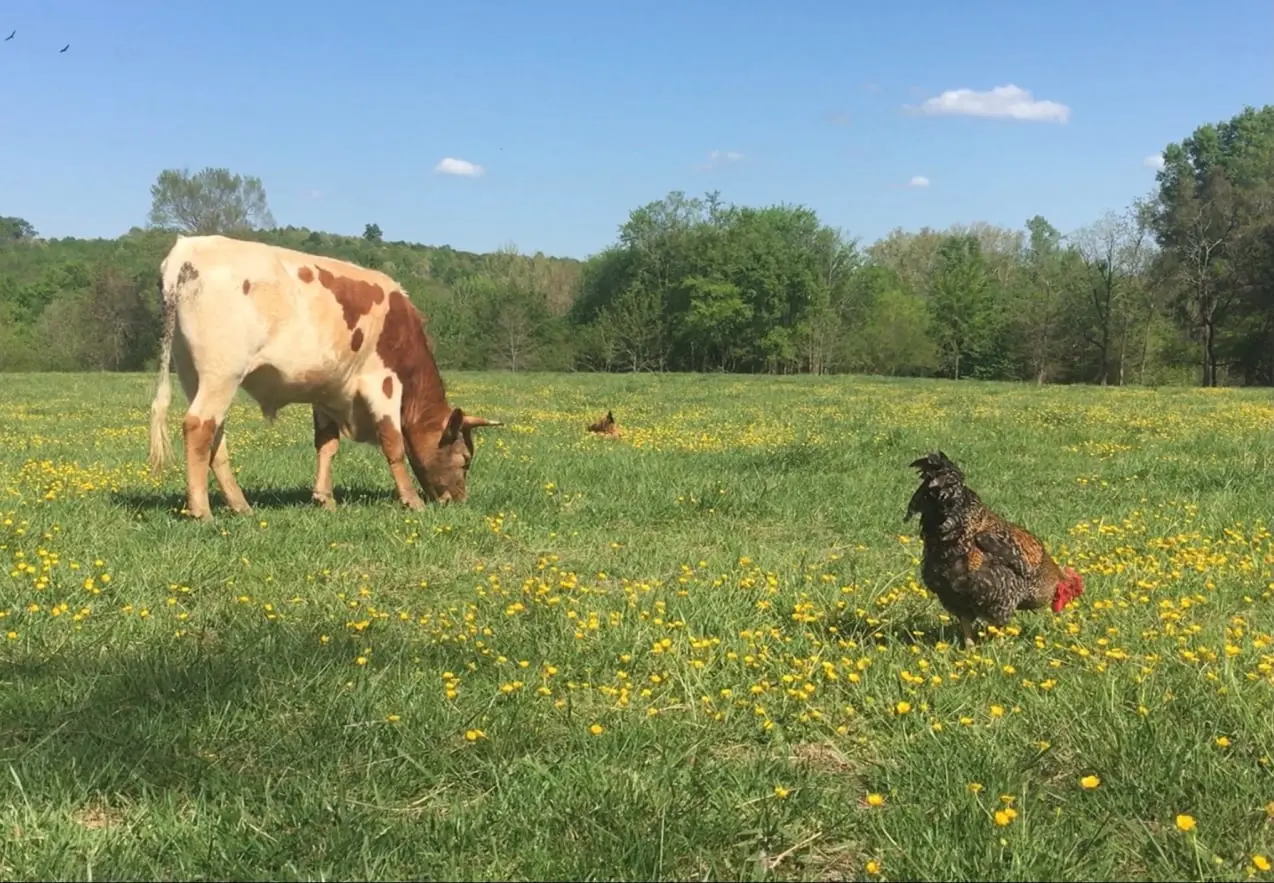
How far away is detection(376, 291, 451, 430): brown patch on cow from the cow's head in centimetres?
11

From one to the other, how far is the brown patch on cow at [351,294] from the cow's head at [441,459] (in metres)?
1.34

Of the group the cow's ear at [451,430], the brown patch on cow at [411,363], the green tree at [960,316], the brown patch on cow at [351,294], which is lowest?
the cow's ear at [451,430]

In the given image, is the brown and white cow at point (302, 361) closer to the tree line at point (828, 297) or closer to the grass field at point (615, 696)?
the grass field at point (615, 696)

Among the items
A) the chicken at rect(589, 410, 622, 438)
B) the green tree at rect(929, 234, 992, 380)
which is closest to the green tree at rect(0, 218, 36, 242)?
the green tree at rect(929, 234, 992, 380)

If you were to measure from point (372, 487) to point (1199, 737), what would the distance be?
865 cm

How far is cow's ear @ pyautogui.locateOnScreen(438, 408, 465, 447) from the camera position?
9.65 m

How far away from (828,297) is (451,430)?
69480 millimetres

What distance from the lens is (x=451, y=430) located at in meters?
9.66

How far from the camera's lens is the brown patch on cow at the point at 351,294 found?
8.83 meters

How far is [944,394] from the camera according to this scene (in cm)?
2925

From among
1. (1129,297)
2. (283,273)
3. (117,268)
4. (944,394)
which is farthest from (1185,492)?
(117,268)

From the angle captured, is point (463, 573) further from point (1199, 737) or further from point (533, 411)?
point (533, 411)

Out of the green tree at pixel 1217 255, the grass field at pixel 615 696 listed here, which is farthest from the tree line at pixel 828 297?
the grass field at pixel 615 696

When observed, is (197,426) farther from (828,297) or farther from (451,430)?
(828,297)
